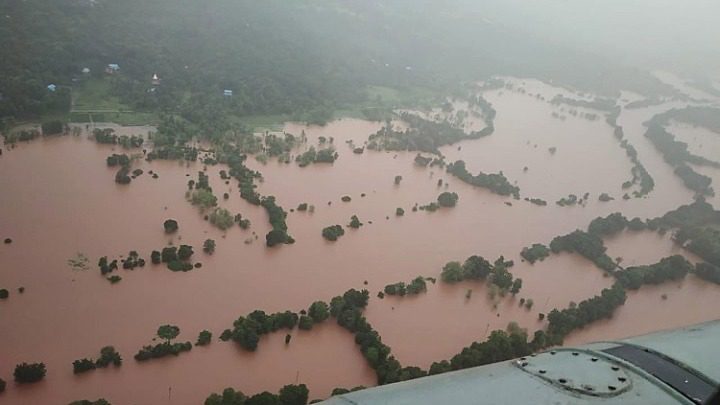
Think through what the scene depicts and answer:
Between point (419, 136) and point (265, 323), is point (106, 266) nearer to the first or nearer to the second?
point (265, 323)

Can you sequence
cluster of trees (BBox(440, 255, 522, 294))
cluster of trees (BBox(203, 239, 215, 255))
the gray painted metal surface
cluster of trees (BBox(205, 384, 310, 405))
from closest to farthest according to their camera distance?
the gray painted metal surface
cluster of trees (BBox(205, 384, 310, 405))
cluster of trees (BBox(203, 239, 215, 255))
cluster of trees (BBox(440, 255, 522, 294))

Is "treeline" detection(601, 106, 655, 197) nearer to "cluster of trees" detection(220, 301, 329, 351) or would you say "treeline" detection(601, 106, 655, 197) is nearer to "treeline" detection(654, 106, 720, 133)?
"treeline" detection(654, 106, 720, 133)

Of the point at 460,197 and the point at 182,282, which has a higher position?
the point at 460,197

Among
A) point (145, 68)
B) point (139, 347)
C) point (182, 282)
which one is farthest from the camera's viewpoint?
point (145, 68)

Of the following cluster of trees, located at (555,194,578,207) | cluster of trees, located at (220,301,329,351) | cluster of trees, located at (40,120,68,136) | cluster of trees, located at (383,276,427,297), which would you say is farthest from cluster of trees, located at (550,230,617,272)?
cluster of trees, located at (40,120,68,136)

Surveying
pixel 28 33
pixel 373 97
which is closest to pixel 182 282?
pixel 373 97

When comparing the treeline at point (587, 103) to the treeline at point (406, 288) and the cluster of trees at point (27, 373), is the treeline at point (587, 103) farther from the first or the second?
the cluster of trees at point (27, 373)

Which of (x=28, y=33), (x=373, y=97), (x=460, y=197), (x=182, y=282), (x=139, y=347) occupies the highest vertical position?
(x=28, y=33)

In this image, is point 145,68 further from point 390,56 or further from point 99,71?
point 390,56
